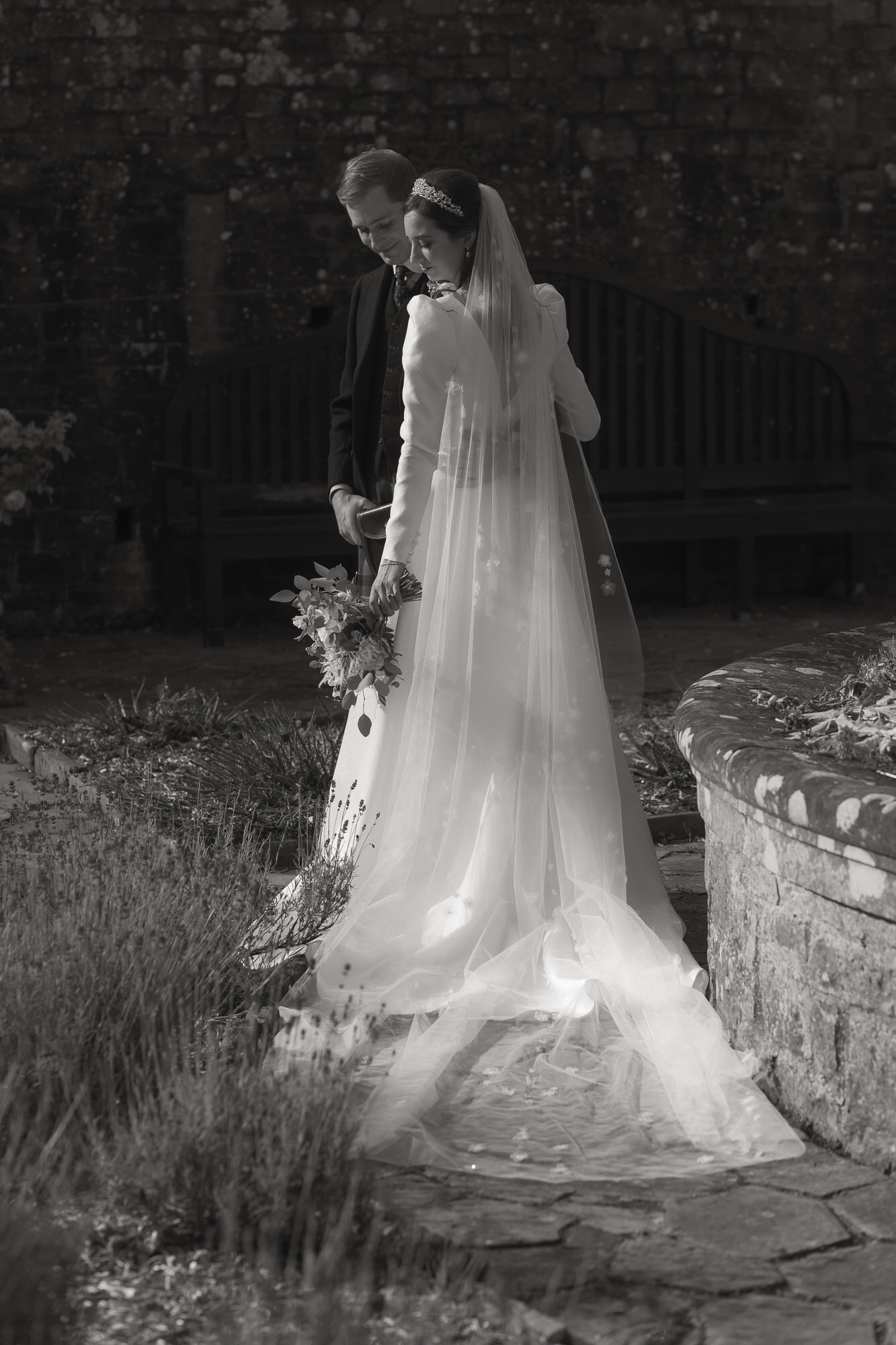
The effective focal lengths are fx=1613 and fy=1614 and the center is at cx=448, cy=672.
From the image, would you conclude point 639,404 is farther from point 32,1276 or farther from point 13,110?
point 32,1276

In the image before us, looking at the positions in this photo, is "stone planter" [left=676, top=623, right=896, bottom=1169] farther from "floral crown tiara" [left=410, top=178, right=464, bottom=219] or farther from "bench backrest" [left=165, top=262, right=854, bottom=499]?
"bench backrest" [left=165, top=262, right=854, bottom=499]

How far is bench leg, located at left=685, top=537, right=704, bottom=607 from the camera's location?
29.4ft

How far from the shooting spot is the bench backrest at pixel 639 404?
27.0ft

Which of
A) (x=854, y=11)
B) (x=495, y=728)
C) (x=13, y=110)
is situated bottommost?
(x=495, y=728)

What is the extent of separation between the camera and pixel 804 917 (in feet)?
8.90

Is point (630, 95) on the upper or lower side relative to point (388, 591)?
upper

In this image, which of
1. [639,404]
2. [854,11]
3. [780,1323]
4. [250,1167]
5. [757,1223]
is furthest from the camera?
[639,404]

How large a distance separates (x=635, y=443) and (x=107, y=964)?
639cm

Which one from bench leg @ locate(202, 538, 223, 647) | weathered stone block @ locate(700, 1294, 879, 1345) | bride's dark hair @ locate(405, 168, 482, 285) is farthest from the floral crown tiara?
bench leg @ locate(202, 538, 223, 647)

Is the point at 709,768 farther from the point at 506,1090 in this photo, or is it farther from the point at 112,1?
the point at 112,1

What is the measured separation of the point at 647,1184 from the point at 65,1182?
0.91 metres

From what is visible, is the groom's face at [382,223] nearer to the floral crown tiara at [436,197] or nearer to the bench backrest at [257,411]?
the floral crown tiara at [436,197]

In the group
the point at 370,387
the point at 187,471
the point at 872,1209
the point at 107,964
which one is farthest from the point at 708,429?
the point at 872,1209

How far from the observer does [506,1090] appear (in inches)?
115
